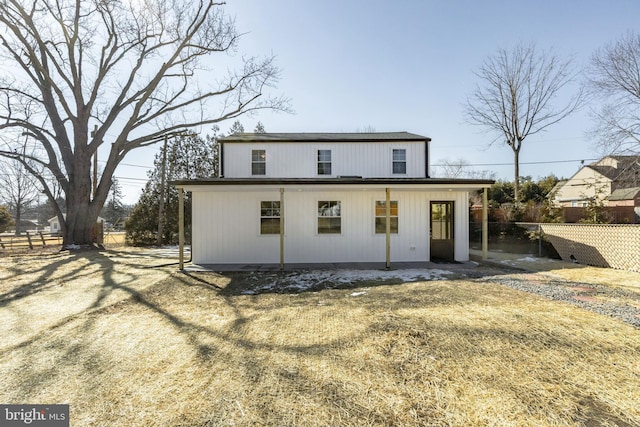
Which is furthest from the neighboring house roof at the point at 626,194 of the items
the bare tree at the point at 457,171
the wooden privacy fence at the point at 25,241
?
the wooden privacy fence at the point at 25,241

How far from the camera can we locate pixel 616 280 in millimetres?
6875

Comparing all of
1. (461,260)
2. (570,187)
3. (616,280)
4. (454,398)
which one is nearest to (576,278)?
A: (616,280)

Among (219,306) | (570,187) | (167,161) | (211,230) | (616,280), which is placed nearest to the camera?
(219,306)

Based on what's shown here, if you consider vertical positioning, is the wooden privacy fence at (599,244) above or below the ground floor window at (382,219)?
below

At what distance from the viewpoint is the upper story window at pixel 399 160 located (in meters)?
11.7

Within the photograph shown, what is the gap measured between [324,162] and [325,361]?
9.47 m

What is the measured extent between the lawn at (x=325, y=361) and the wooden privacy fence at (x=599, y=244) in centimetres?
541

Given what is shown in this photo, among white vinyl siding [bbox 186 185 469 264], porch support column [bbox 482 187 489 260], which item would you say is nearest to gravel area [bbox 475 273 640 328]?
porch support column [bbox 482 187 489 260]

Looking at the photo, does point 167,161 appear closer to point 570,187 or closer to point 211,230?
point 211,230

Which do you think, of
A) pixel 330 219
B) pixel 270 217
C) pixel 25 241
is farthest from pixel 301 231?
pixel 25 241

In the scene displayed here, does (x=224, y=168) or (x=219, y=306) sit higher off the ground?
(x=224, y=168)

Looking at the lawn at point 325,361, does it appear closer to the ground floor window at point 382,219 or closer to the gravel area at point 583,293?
the gravel area at point 583,293

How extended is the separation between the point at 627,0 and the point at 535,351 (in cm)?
1446

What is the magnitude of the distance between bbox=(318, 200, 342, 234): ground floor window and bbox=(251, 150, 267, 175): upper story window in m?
3.54
